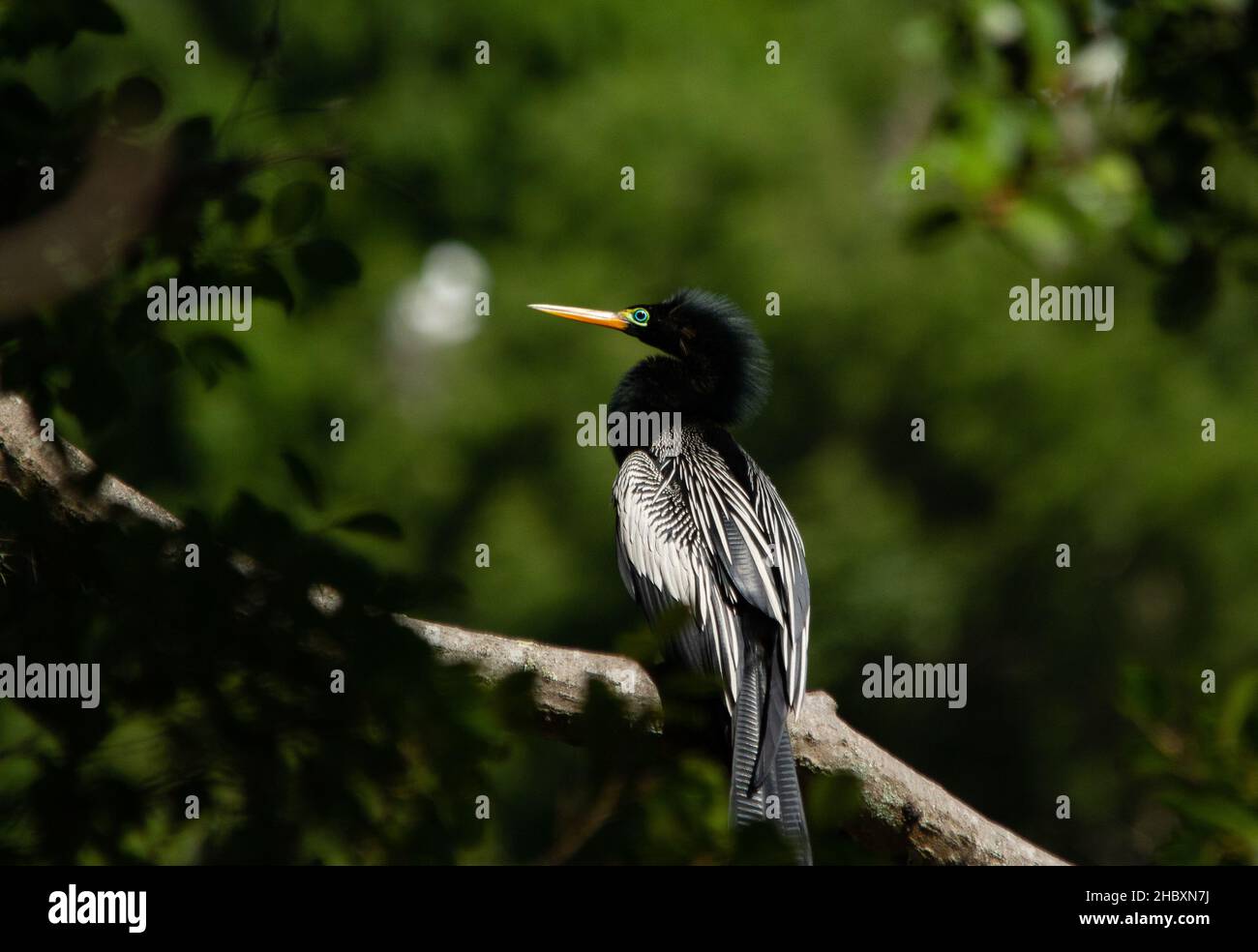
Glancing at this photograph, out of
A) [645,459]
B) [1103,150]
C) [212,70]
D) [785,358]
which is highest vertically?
[212,70]

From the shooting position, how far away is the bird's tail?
2752 mm

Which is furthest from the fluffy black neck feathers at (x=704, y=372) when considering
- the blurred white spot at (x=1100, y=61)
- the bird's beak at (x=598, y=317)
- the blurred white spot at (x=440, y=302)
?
the blurred white spot at (x=440, y=302)

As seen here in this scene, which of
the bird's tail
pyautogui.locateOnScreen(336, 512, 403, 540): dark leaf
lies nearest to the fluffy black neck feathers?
the bird's tail

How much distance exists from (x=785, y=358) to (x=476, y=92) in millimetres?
3563

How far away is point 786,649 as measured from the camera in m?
3.12

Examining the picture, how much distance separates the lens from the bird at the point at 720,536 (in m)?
2.88

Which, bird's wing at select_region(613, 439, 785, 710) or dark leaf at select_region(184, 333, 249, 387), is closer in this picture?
dark leaf at select_region(184, 333, 249, 387)

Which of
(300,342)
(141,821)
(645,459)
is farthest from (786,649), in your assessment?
(300,342)

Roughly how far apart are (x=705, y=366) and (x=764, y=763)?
1.66 metres

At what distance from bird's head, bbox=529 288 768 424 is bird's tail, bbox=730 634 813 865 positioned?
135 centimetres

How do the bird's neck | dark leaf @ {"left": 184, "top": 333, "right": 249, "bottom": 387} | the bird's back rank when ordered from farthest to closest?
the bird's neck
the bird's back
dark leaf @ {"left": 184, "top": 333, "right": 249, "bottom": 387}

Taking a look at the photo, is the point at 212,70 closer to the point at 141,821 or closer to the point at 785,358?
the point at 785,358

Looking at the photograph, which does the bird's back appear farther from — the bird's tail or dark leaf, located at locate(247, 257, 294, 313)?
dark leaf, located at locate(247, 257, 294, 313)

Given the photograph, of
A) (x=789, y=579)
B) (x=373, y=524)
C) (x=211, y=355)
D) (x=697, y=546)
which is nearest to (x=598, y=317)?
(x=697, y=546)
